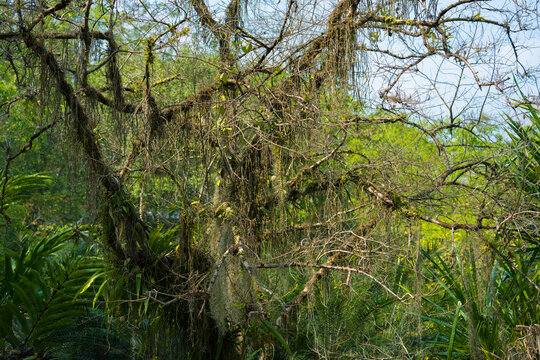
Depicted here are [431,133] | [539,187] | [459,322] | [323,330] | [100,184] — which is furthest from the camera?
[459,322]

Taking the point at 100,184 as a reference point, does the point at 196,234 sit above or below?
below

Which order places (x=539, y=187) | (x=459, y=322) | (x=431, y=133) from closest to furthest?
(x=431, y=133) < (x=539, y=187) < (x=459, y=322)

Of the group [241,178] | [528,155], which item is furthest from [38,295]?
[528,155]

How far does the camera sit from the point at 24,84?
333 centimetres

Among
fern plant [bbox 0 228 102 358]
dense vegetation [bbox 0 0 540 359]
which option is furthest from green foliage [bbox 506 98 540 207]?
fern plant [bbox 0 228 102 358]

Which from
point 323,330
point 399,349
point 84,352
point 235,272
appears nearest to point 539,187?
point 399,349

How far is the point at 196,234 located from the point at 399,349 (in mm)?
2050

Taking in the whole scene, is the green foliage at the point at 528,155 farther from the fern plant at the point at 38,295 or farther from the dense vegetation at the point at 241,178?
the fern plant at the point at 38,295

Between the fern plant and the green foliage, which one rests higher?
the green foliage

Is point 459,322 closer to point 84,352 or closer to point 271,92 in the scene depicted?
point 271,92

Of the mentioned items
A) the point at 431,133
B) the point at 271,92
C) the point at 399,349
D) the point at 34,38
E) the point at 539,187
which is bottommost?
the point at 399,349

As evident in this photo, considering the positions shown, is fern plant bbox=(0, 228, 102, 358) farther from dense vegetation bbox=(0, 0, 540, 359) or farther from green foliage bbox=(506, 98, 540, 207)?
green foliage bbox=(506, 98, 540, 207)

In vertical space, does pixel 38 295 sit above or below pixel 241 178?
below

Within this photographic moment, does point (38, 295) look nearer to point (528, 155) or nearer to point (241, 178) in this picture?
point (241, 178)
